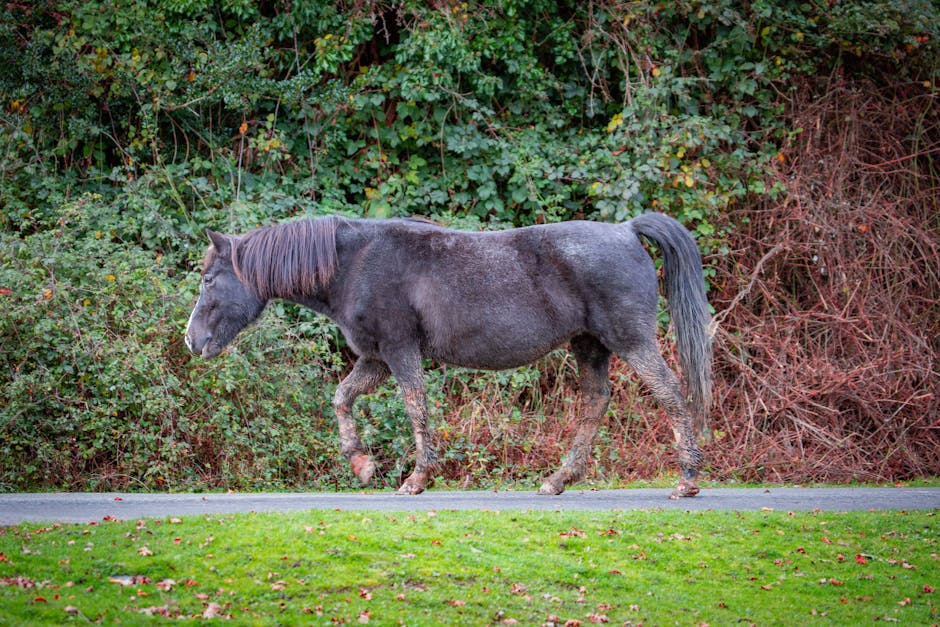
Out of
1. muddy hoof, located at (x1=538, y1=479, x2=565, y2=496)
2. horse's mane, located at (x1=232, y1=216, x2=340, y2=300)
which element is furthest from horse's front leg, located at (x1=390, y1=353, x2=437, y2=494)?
muddy hoof, located at (x1=538, y1=479, x2=565, y2=496)

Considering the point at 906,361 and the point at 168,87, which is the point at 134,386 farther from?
the point at 906,361

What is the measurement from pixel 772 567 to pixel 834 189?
10.5 meters

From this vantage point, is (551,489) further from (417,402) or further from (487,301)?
(487,301)

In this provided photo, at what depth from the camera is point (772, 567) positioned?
7.32 m

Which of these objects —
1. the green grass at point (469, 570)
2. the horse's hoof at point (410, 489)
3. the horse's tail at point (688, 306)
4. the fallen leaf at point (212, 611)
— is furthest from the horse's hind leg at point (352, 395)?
the fallen leaf at point (212, 611)

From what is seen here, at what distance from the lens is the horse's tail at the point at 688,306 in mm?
9586

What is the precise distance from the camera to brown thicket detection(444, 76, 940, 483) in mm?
13500

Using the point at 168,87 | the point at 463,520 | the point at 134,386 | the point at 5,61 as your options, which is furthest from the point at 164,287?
the point at 463,520

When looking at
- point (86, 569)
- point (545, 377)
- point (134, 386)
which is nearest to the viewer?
point (86, 569)

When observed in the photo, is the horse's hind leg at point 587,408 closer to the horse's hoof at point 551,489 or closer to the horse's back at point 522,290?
the horse's hoof at point 551,489

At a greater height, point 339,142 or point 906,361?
point 339,142

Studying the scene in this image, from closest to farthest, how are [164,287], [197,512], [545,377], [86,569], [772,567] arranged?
[86,569] → [772,567] → [197,512] → [164,287] → [545,377]

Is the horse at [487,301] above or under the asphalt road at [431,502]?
above

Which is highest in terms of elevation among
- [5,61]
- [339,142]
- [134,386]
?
[5,61]
